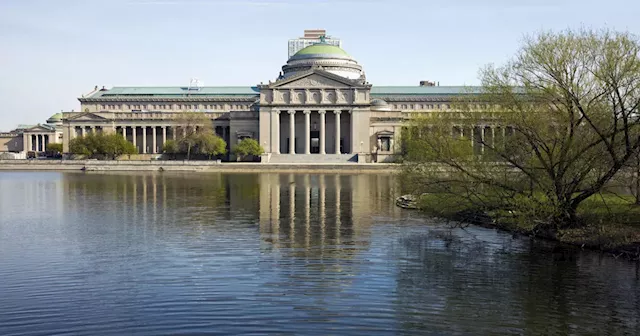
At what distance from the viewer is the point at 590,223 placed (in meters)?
29.2

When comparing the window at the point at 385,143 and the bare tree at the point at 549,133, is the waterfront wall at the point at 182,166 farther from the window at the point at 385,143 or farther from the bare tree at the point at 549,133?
the bare tree at the point at 549,133

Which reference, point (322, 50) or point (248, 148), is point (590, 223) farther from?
point (322, 50)

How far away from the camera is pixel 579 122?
92.4ft

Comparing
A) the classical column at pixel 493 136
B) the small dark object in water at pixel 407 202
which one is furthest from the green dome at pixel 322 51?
the classical column at pixel 493 136

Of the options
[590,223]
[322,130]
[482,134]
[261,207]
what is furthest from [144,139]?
[590,223]

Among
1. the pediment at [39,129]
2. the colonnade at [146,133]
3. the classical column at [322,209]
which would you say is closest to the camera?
the classical column at [322,209]

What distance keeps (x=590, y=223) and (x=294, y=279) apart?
1513 cm

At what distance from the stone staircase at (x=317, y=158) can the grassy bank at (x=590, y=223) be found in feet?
267

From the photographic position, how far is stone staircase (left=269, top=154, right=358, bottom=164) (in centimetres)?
11611

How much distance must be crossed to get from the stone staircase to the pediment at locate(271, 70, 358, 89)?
14.0 m

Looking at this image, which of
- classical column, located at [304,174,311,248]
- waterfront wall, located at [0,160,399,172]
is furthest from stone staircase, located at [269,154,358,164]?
classical column, located at [304,174,311,248]

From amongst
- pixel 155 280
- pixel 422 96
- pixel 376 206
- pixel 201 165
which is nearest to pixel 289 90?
pixel 201 165

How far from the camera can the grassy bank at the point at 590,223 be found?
26.5m

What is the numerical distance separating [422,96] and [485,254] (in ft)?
406
